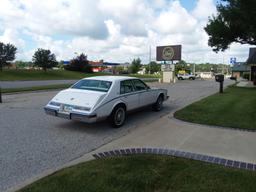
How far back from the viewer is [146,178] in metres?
3.76

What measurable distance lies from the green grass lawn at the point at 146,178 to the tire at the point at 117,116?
109 inches

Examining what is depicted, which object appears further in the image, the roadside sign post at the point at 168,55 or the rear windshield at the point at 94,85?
the roadside sign post at the point at 168,55

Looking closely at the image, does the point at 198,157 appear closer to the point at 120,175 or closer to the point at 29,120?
the point at 120,175

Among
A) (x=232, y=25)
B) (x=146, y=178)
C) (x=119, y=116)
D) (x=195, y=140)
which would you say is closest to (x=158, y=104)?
(x=119, y=116)

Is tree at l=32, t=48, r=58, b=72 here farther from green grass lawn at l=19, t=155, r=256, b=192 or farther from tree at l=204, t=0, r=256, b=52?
green grass lawn at l=19, t=155, r=256, b=192

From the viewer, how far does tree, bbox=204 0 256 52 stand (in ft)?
61.6

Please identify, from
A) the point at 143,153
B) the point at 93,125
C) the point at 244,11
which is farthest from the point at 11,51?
the point at 143,153

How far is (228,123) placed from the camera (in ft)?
24.6

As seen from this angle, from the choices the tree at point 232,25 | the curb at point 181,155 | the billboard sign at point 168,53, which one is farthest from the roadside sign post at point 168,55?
the curb at point 181,155

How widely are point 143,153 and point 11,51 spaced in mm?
45840

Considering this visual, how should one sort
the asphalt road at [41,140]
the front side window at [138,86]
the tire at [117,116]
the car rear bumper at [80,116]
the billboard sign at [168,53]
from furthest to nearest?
the billboard sign at [168,53]
the front side window at [138,86]
the tire at [117,116]
the car rear bumper at [80,116]
the asphalt road at [41,140]

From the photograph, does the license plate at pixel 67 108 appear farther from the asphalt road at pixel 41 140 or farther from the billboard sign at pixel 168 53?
the billboard sign at pixel 168 53

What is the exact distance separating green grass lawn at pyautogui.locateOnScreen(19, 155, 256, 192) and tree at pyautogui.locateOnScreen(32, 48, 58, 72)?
49.1 meters

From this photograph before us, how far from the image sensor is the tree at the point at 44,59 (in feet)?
163
